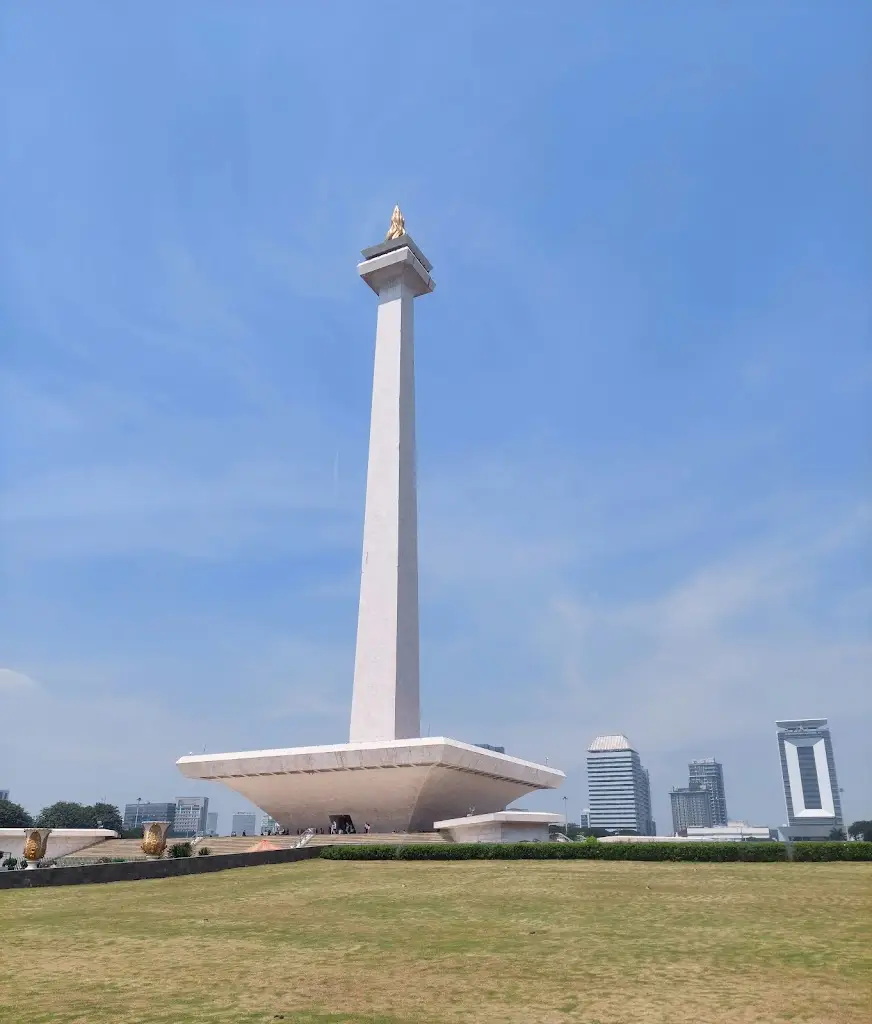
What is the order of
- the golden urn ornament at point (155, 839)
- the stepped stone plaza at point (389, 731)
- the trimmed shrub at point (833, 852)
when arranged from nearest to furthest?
the trimmed shrub at point (833, 852)
the golden urn ornament at point (155, 839)
the stepped stone plaza at point (389, 731)

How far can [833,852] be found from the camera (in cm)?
1744

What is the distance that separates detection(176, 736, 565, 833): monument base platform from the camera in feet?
90.0

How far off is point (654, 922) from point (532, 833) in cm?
2068

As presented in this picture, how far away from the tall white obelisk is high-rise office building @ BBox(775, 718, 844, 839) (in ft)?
462

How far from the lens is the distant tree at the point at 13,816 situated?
183 feet

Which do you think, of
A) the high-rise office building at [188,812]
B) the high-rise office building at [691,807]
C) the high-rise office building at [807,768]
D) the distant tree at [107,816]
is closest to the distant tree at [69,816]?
the distant tree at [107,816]

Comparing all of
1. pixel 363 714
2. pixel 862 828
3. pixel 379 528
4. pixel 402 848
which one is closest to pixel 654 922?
pixel 402 848

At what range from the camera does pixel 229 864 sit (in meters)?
16.5

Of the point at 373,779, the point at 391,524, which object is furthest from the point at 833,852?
the point at 391,524

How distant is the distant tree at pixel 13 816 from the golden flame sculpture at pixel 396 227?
156ft

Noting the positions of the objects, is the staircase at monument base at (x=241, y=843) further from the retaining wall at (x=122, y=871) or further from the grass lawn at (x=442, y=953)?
the grass lawn at (x=442, y=953)

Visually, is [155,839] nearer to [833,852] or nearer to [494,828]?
[494,828]

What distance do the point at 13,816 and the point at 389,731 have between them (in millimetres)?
41108

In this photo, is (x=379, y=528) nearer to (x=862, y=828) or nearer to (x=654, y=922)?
(x=654, y=922)
